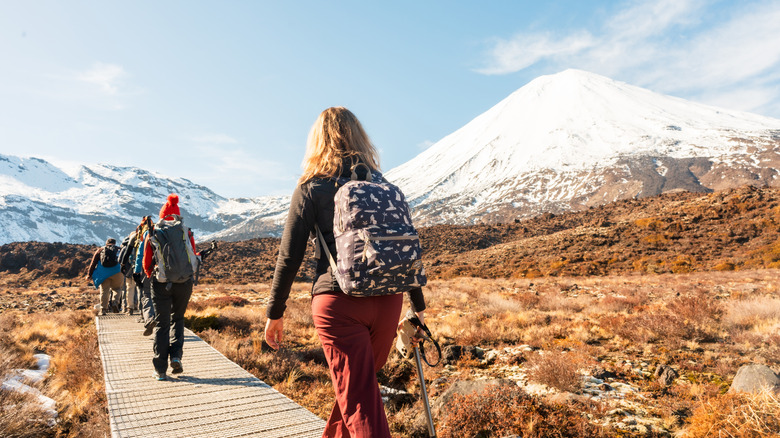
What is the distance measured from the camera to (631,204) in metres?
40.6

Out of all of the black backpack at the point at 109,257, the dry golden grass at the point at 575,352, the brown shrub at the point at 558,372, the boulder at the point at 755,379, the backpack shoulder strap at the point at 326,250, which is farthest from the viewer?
the black backpack at the point at 109,257

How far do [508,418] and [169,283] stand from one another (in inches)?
146

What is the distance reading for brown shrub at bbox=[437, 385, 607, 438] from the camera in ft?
12.0

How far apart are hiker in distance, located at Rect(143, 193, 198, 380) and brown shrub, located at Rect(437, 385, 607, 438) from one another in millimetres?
3088

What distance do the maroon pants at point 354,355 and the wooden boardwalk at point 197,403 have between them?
169cm

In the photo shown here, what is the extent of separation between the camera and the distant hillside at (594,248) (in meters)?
25.2

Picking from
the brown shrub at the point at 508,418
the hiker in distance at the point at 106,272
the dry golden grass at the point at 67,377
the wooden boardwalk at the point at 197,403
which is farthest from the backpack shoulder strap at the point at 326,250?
the hiker in distance at the point at 106,272

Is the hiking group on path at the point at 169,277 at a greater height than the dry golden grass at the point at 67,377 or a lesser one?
greater

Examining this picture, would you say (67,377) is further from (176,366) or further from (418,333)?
(418,333)

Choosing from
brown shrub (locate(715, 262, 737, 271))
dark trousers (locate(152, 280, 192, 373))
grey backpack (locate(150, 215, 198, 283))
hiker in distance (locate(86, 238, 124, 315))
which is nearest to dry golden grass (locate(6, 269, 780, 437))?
dark trousers (locate(152, 280, 192, 373))

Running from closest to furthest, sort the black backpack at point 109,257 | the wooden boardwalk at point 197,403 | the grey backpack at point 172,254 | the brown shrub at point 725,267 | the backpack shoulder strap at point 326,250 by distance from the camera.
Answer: the backpack shoulder strap at point 326,250
the wooden boardwalk at point 197,403
the grey backpack at point 172,254
the black backpack at point 109,257
the brown shrub at point 725,267

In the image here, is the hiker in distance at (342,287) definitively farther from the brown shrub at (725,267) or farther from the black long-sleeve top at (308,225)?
the brown shrub at (725,267)

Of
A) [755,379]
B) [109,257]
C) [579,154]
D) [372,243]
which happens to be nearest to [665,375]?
[755,379]

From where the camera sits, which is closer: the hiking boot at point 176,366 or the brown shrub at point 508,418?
the brown shrub at point 508,418
